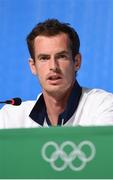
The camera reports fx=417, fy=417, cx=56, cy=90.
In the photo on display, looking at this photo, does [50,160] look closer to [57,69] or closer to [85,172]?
[85,172]

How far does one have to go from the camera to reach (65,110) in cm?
154

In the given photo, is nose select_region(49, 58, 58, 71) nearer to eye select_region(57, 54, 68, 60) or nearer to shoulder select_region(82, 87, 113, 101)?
eye select_region(57, 54, 68, 60)

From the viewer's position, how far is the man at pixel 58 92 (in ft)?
4.97

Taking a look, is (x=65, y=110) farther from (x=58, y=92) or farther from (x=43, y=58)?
(x=43, y=58)

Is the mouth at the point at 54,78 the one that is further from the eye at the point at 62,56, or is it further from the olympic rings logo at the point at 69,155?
the olympic rings logo at the point at 69,155

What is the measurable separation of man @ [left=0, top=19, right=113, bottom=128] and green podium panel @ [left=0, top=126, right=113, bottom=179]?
1.87ft

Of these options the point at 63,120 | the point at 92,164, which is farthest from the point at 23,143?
the point at 63,120

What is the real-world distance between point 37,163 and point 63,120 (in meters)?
0.62

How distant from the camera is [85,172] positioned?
0.86 metres

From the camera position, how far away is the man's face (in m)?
1.52

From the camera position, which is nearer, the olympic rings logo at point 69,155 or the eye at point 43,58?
the olympic rings logo at point 69,155

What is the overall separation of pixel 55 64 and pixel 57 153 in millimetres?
683

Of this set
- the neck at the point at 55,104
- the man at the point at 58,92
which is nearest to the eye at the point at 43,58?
the man at the point at 58,92

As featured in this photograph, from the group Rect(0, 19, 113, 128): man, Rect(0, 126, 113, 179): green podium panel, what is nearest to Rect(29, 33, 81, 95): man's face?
Rect(0, 19, 113, 128): man
